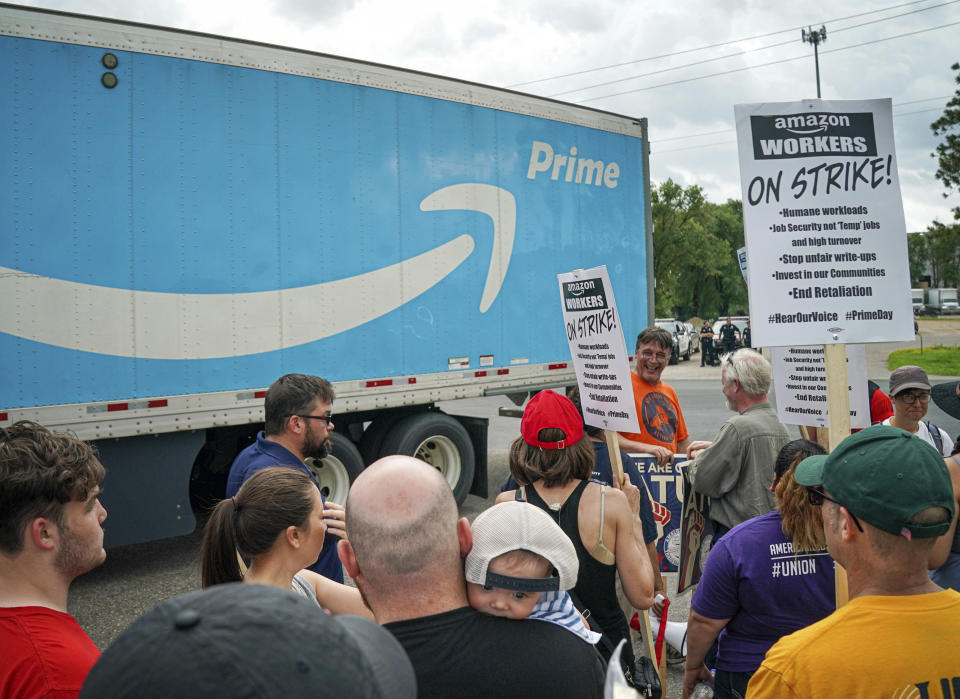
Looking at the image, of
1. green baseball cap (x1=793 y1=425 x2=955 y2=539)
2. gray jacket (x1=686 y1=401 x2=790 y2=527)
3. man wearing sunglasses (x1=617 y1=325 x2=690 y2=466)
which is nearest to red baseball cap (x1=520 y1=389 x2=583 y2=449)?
gray jacket (x1=686 y1=401 x2=790 y2=527)

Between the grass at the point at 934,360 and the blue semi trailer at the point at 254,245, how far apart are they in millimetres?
19466

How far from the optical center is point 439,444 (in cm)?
826

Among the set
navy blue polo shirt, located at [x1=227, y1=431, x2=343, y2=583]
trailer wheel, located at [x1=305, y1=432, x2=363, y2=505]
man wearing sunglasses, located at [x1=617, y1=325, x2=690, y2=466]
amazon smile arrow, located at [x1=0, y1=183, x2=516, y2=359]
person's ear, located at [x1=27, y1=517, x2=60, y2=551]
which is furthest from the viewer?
trailer wheel, located at [x1=305, y1=432, x2=363, y2=505]

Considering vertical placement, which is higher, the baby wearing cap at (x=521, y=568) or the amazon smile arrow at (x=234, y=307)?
the amazon smile arrow at (x=234, y=307)

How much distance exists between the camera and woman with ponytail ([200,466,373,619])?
2426 mm

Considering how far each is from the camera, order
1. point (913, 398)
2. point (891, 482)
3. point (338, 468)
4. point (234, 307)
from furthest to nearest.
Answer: point (338, 468) → point (234, 307) → point (913, 398) → point (891, 482)

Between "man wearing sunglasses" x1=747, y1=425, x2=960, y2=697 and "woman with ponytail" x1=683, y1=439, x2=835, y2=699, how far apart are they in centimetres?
79

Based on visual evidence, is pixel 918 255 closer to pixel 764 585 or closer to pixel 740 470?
pixel 740 470

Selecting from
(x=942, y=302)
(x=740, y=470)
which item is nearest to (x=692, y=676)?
(x=740, y=470)

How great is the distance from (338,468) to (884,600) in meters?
6.03

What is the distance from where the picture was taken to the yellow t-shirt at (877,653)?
160 centimetres

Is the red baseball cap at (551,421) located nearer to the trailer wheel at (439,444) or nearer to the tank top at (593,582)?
the tank top at (593,582)

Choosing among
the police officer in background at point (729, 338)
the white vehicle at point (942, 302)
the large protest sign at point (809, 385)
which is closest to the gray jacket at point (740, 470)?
the large protest sign at point (809, 385)

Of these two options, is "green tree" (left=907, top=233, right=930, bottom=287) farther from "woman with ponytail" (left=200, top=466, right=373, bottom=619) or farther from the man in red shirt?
the man in red shirt
